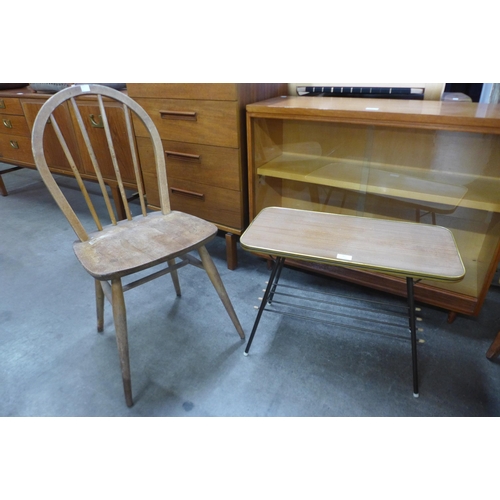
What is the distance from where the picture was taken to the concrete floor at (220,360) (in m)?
1.07

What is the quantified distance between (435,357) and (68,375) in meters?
1.29

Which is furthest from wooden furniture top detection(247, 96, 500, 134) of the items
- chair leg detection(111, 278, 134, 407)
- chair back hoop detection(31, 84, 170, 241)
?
chair leg detection(111, 278, 134, 407)

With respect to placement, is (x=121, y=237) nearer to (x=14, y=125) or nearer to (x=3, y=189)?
(x=14, y=125)

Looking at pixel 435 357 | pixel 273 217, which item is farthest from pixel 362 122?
pixel 435 357

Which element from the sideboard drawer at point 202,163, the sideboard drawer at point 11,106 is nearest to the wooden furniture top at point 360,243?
the sideboard drawer at point 202,163

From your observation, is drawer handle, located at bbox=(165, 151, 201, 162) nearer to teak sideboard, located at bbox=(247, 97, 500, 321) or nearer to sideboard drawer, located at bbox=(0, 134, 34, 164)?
teak sideboard, located at bbox=(247, 97, 500, 321)

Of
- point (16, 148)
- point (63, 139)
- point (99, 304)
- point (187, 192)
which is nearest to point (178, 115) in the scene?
point (187, 192)

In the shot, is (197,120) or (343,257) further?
(197,120)

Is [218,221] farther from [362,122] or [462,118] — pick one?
[462,118]

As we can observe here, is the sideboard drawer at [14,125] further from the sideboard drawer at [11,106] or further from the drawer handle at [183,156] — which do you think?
the drawer handle at [183,156]

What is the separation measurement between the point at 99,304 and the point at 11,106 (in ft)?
5.97

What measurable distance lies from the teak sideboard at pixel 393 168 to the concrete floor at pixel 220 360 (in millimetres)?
231

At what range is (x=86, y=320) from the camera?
1439 millimetres

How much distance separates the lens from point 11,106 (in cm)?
227
